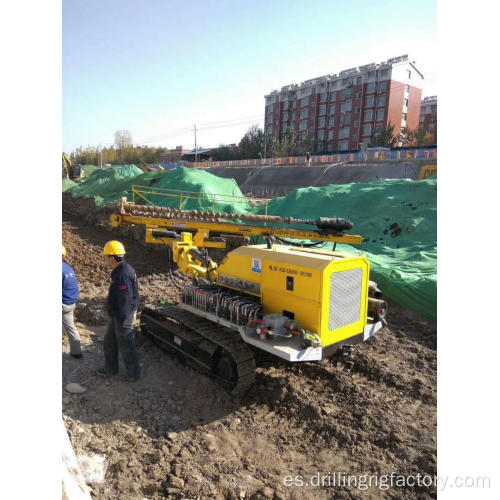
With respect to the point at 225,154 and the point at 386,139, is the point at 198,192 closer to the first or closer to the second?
the point at 386,139

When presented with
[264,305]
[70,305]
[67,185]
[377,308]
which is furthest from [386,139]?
[70,305]

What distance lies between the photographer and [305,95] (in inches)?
2657

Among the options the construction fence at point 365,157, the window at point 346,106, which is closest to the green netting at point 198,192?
the construction fence at point 365,157

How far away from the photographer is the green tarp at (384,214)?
8.16 metres

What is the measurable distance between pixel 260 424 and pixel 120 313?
2.26 metres

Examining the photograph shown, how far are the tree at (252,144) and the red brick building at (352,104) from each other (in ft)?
27.9

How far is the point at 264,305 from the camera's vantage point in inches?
202

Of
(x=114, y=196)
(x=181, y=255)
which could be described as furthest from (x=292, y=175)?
(x=181, y=255)

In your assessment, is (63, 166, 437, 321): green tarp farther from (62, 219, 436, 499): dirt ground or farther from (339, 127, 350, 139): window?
(339, 127, 350, 139): window

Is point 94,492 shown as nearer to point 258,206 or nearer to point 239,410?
point 239,410

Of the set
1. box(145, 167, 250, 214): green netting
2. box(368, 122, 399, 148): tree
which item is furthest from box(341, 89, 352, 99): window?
box(145, 167, 250, 214): green netting
